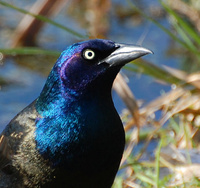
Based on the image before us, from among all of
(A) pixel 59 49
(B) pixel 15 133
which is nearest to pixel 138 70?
(B) pixel 15 133

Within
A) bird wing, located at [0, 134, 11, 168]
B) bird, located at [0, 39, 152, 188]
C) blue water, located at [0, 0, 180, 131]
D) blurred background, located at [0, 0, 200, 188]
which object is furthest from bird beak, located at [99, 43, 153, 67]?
blue water, located at [0, 0, 180, 131]

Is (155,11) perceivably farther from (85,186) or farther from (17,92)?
(85,186)

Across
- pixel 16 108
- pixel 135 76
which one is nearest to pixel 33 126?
pixel 16 108

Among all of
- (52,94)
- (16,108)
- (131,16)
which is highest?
(131,16)

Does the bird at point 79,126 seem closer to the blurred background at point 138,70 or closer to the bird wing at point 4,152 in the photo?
the bird wing at point 4,152

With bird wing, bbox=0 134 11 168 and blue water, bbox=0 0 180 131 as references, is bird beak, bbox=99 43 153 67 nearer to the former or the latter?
bird wing, bbox=0 134 11 168

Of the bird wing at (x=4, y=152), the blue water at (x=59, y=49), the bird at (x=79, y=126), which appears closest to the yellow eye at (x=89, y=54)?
the bird at (x=79, y=126)
